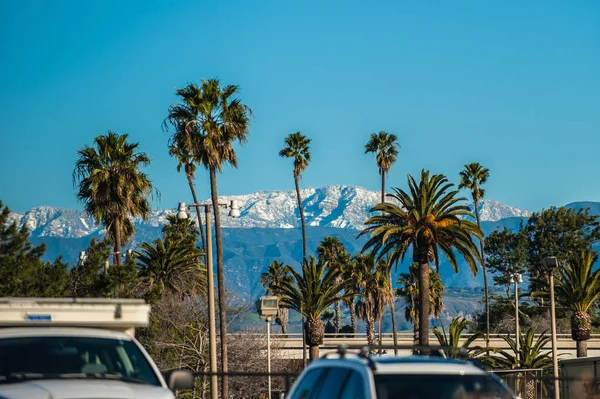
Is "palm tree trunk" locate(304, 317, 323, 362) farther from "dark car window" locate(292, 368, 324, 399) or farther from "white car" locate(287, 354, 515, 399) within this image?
"white car" locate(287, 354, 515, 399)

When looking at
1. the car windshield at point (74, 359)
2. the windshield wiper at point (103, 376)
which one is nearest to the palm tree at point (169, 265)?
the car windshield at point (74, 359)

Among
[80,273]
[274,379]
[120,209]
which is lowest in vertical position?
[274,379]

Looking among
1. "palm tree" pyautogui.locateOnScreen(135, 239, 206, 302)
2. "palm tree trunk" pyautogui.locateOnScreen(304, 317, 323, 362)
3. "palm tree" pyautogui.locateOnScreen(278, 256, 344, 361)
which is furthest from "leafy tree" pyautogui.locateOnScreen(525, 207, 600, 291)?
"palm tree trunk" pyautogui.locateOnScreen(304, 317, 323, 362)

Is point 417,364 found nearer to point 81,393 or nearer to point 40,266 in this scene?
point 81,393

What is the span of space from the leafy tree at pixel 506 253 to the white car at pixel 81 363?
134839mm

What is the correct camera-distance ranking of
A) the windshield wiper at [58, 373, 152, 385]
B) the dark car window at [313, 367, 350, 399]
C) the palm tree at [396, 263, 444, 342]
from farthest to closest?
1. the palm tree at [396, 263, 444, 342]
2. the windshield wiper at [58, 373, 152, 385]
3. the dark car window at [313, 367, 350, 399]

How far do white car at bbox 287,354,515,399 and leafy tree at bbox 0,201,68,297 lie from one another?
34489 millimetres

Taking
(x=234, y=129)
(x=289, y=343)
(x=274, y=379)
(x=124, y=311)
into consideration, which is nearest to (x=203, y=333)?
(x=274, y=379)

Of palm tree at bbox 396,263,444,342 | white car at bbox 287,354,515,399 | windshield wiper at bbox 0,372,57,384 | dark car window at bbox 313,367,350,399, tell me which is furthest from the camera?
palm tree at bbox 396,263,444,342

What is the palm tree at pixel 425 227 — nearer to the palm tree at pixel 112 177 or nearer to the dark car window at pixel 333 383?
the palm tree at pixel 112 177

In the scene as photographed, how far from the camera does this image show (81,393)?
32.4 feet

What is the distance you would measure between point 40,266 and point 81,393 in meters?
36.1

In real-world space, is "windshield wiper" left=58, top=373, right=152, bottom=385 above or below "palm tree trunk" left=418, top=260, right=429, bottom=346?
below

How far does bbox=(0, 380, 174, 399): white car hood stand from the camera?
32.2 ft
